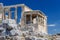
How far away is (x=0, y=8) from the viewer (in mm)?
74562

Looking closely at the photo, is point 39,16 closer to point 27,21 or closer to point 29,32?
point 27,21

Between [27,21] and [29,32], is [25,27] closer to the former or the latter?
[29,32]

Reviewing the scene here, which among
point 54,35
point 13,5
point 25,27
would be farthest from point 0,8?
point 54,35

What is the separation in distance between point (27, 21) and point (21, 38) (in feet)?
37.4

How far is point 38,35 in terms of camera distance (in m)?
65.4

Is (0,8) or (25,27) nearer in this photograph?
(25,27)

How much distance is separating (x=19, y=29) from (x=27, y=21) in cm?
967

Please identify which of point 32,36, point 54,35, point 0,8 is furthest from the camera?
point 0,8

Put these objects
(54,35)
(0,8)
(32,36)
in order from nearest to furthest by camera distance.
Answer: (32,36), (54,35), (0,8)

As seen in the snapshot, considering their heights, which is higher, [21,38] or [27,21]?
[27,21]

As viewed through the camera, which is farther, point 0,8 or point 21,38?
point 0,8

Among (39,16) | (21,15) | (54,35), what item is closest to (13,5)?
(21,15)

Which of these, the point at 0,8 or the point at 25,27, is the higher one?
the point at 0,8

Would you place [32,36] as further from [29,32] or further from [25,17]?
[25,17]
